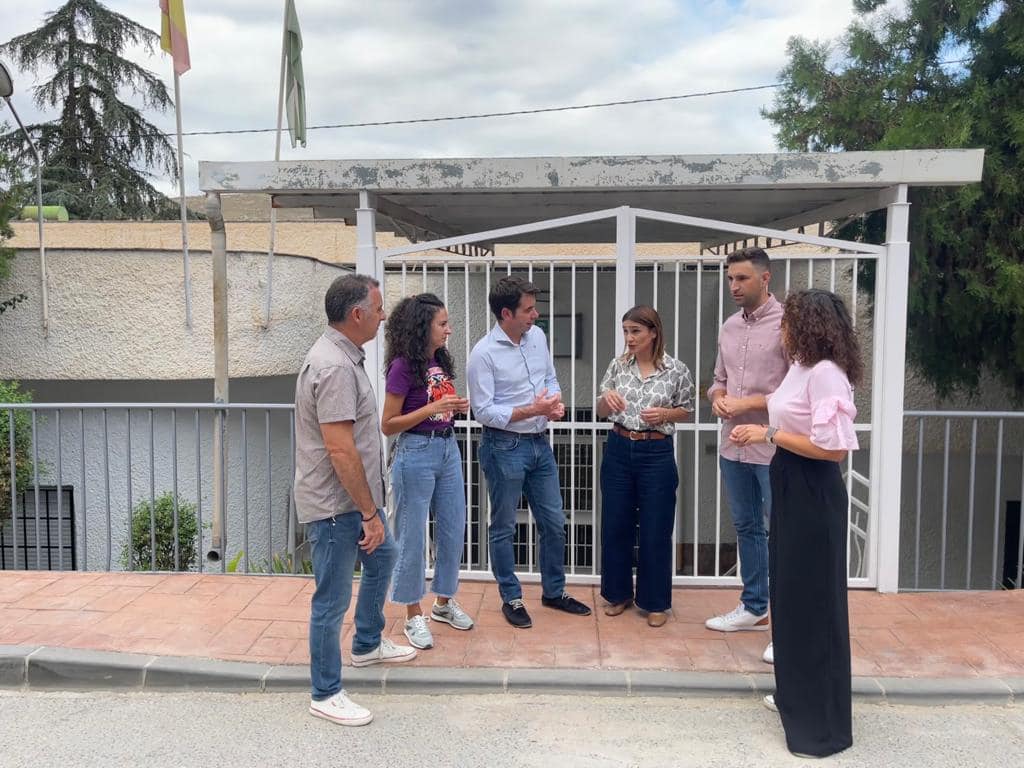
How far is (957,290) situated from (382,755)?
6.09 meters

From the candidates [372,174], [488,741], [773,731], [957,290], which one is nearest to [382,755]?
[488,741]

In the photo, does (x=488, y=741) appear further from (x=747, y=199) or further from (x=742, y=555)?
(x=747, y=199)

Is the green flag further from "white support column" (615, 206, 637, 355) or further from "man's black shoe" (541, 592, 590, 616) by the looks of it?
"man's black shoe" (541, 592, 590, 616)

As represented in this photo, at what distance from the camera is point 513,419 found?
4.24m

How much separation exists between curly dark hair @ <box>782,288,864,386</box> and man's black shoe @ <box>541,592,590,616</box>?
2.07 m

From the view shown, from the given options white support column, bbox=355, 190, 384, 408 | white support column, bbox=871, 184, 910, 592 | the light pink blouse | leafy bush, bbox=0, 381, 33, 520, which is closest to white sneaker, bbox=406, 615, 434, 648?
white support column, bbox=355, 190, 384, 408

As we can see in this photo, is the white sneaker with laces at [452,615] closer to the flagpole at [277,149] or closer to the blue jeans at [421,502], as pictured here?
the blue jeans at [421,502]

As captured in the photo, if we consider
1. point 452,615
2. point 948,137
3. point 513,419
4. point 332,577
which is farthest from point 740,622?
point 948,137

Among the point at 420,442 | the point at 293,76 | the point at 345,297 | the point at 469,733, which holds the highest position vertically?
the point at 293,76

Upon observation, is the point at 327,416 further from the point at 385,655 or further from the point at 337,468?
the point at 385,655

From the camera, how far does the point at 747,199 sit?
559 cm

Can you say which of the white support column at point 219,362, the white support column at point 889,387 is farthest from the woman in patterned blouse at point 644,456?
the white support column at point 219,362

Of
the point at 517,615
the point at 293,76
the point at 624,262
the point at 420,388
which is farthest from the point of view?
the point at 293,76

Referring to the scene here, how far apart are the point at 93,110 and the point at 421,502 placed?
21464 mm
